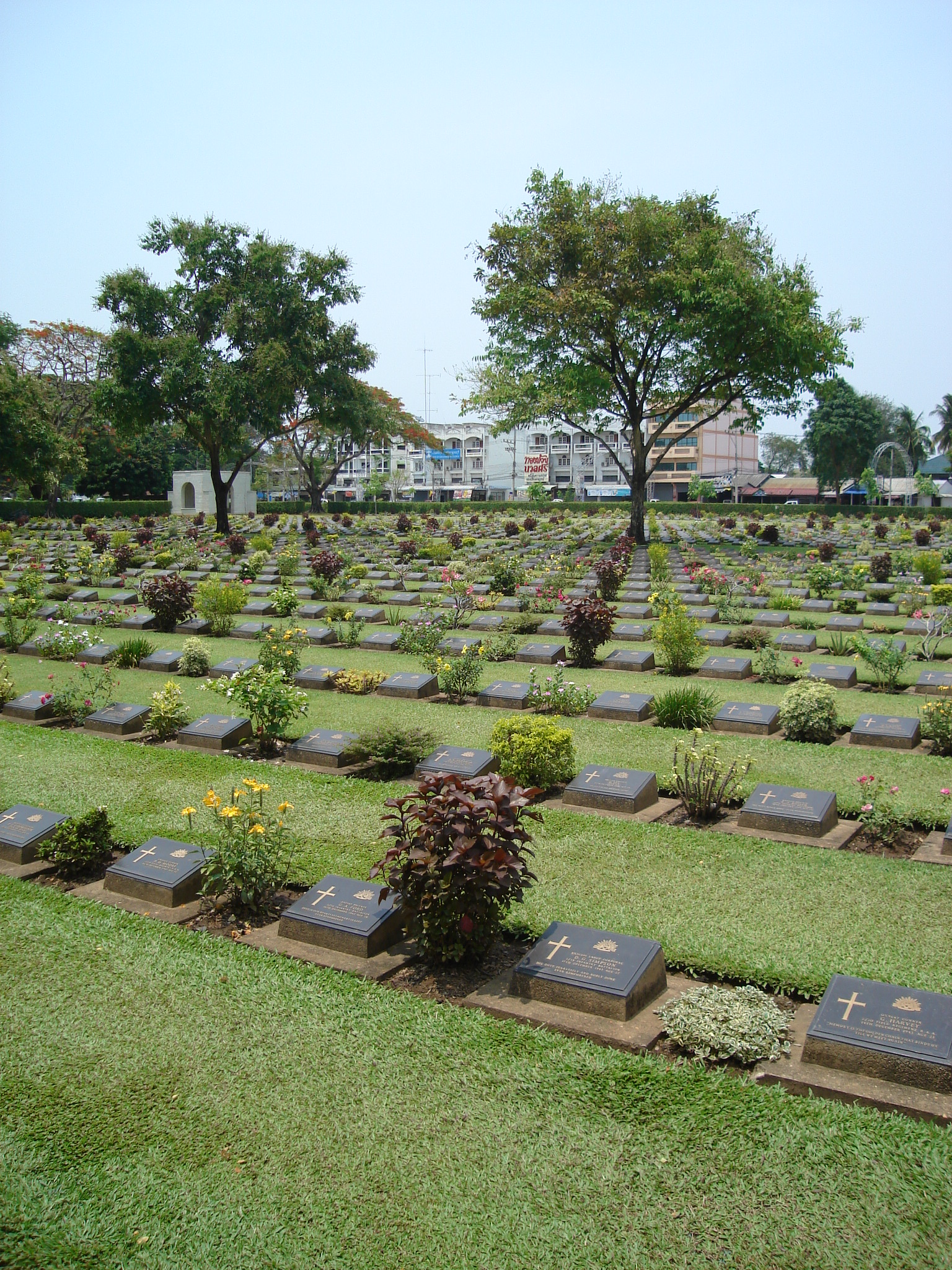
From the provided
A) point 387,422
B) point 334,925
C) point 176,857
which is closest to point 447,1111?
point 334,925


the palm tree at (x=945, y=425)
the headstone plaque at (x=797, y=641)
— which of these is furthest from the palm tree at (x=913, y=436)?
the headstone plaque at (x=797, y=641)

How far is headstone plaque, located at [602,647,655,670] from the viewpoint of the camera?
12.2 m

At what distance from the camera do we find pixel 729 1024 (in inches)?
156

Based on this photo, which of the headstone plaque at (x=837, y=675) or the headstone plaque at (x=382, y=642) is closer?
the headstone plaque at (x=837, y=675)

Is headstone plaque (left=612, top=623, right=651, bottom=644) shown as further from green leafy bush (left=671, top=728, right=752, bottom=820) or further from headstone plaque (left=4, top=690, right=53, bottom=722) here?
headstone plaque (left=4, top=690, right=53, bottom=722)

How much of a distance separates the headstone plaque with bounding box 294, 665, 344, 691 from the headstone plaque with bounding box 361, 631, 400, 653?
255 cm

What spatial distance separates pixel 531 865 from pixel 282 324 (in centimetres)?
2794

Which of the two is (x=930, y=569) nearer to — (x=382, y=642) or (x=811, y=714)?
(x=382, y=642)

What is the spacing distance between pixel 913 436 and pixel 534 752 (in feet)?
237

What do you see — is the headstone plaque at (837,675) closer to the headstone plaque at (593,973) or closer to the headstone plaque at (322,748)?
the headstone plaque at (322,748)

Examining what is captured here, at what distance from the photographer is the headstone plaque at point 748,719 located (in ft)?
29.5

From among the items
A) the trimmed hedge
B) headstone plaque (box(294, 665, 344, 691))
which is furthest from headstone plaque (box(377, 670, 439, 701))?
the trimmed hedge

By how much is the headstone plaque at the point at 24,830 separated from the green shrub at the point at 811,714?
247 inches

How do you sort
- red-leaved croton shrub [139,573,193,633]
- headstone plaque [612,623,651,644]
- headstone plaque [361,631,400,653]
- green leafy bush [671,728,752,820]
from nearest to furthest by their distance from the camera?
green leafy bush [671,728,752,820] → headstone plaque [612,623,651,644] → headstone plaque [361,631,400,653] → red-leaved croton shrub [139,573,193,633]
